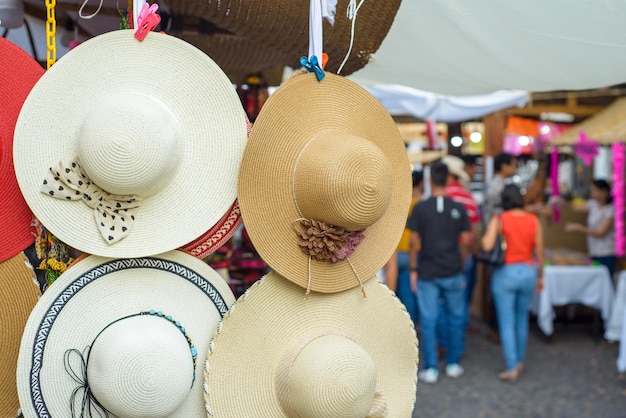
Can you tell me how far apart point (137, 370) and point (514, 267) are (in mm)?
4360

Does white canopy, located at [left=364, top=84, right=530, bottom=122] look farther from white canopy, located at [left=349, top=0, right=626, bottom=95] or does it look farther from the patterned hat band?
the patterned hat band

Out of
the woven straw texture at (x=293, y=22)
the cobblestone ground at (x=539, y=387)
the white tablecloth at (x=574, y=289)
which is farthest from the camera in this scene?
the white tablecloth at (x=574, y=289)

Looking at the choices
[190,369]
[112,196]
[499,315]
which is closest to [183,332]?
[190,369]

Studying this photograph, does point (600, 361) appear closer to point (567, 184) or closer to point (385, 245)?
point (385, 245)

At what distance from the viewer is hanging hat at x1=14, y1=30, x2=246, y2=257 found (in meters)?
1.58

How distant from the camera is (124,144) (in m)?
1.55

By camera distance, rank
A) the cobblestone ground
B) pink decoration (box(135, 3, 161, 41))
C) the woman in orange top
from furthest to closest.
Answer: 1. the woman in orange top
2. the cobblestone ground
3. pink decoration (box(135, 3, 161, 41))

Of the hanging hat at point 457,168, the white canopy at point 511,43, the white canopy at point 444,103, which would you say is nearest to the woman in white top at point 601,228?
the white canopy at point 444,103

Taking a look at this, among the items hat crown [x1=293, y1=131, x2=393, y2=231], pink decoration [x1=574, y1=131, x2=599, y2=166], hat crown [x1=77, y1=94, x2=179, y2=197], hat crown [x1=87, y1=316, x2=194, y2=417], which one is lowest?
pink decoration [x1=574, y1=131, x2=599, y2=166]

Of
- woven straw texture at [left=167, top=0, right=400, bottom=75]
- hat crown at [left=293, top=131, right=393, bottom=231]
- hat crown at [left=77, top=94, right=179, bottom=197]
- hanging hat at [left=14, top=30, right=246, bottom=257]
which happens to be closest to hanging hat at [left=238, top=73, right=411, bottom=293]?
hat crown at [left=293, top=131, right=393, bottom=231]

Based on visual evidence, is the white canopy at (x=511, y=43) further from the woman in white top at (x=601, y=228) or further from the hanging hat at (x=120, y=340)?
the woman in white top at (x=601, y=228)

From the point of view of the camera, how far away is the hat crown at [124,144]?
155cm

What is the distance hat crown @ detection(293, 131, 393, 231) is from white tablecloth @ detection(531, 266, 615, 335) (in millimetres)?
5308

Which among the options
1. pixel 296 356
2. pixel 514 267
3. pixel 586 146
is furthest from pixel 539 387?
pixel 296 356
